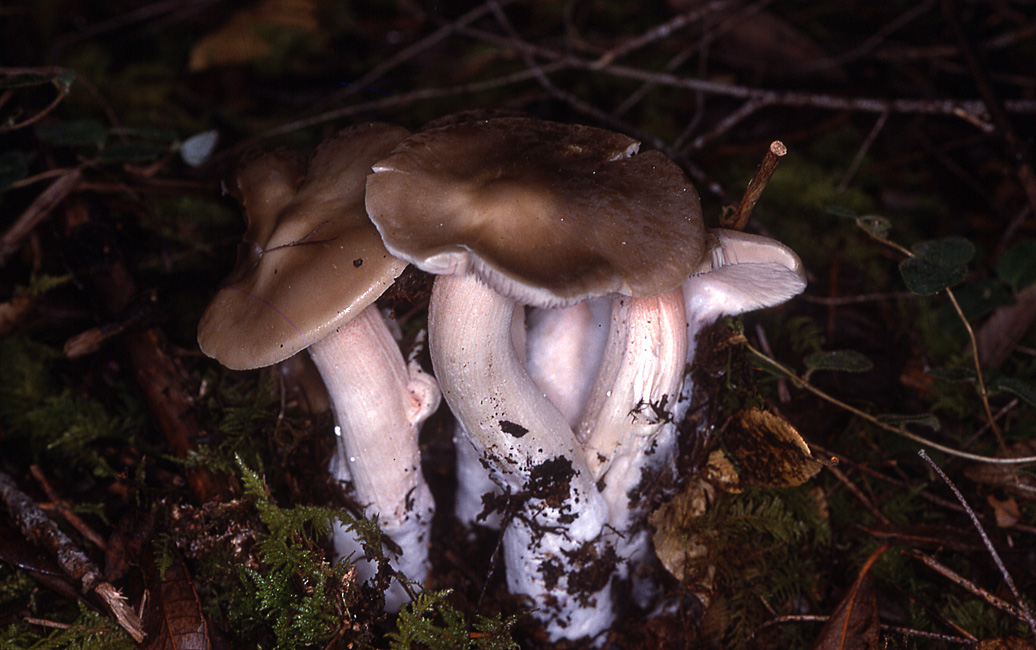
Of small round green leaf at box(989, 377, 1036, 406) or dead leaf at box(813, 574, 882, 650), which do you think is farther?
small round green leaf at box(989, 377, 1036, 406)

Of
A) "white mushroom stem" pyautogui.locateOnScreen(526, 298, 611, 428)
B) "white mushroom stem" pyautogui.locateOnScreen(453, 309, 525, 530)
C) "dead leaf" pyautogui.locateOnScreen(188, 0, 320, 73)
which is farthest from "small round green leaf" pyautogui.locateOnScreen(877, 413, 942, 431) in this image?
"dead leaf" pyautogui.locateOnScreen(188, 0, 320, 73)

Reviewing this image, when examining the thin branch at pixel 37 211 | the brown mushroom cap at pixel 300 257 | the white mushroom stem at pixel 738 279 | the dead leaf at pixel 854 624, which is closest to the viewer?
the brown mushroom cap at pixel 300 257

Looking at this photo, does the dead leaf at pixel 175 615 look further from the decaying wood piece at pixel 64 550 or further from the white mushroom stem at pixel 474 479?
A: the white mushroom stem at pixel 474 479

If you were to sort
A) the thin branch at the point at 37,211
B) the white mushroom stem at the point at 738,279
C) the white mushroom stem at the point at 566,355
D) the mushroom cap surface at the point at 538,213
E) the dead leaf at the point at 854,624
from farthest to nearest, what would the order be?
the thin branch at the point at 37,211 < the white mushroom stem at the point at 566,355 < the dead leaf at the point at 854,624 < the white mushroom stem at the point at 738,279 < the mushroom cap surface at the point at 538,213

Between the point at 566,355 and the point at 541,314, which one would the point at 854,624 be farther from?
the point at 541,314

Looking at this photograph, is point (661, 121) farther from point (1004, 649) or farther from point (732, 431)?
point (1004, 649)

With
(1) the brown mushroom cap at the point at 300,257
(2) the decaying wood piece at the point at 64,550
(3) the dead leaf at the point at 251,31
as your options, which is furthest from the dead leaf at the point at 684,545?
(3) the dead leaf at the point at 251,31

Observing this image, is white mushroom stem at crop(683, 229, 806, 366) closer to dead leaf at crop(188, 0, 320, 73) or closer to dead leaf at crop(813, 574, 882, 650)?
dead leaf at crop(813, 574, 882, 650)

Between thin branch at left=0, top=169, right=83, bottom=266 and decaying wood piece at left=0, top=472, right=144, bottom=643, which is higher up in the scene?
thin branch at left=0, top=169, right=83, bottom=266
